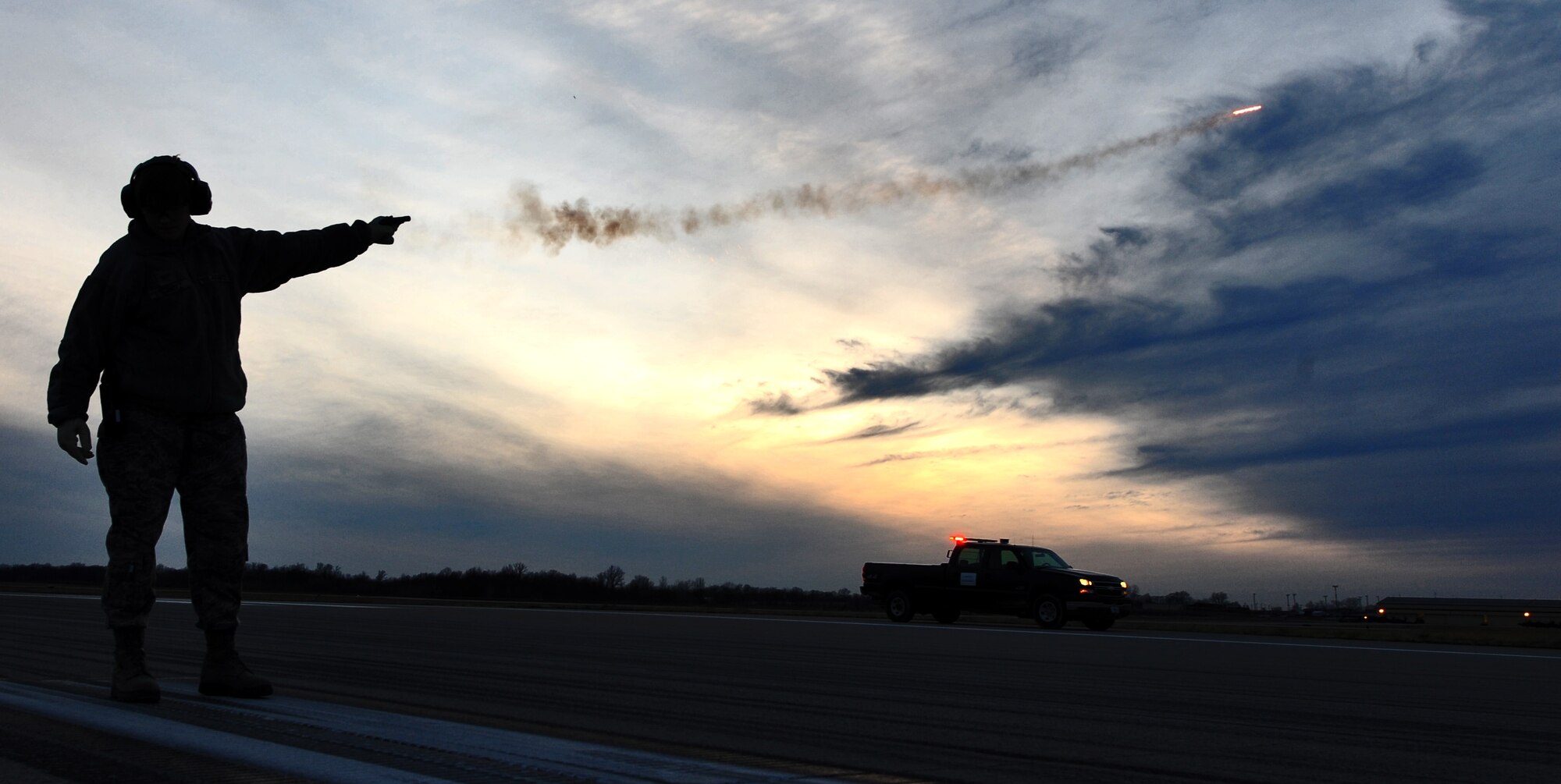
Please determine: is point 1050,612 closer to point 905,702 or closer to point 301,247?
point 905,702

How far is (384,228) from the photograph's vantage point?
213 inches

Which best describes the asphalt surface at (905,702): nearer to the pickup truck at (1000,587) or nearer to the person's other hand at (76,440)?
the person's other hand at (76,440)

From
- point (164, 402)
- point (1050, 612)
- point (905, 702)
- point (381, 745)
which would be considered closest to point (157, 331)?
point (164, 402)

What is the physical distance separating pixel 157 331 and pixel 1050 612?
764 inches

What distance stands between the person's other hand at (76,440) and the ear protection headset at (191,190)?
919 mm

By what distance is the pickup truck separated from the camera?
21.8 meters

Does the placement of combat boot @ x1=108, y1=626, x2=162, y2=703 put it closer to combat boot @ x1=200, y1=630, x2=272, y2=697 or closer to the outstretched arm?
combat boot @ x1=200, y1=630, x2=272, y2=697

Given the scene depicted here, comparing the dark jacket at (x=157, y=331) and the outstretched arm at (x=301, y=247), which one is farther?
the outstretched arm at (x=301, y=247)

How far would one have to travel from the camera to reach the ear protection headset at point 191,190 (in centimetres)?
492

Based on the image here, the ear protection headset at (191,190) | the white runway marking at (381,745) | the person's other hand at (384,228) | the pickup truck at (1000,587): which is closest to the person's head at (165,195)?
the ear protection headset at (191,190)

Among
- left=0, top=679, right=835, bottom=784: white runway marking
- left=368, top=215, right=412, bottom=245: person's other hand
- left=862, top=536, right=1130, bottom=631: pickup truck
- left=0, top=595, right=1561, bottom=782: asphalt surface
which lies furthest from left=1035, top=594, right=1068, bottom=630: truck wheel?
left=0, top=679, right=835, bottom=784: white runway marking

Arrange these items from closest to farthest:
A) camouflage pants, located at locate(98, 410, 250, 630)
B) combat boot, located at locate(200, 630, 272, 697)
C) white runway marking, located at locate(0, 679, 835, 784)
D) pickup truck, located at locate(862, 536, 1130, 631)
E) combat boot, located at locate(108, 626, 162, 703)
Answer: white runway marking, located at locate(0, 679, 835, 784) < combat boot, located at locate(108, 626, 162, 703) < camouflage pants, located at locate(98, 410, 250, 630) < combat boot, located at locate(200, 630, 272, 697) < pickup truck, located at locate(862, 536, 1130, 631)

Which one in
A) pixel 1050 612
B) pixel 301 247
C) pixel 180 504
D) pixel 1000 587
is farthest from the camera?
pixel 1000 587

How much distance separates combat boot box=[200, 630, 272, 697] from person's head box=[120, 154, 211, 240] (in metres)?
1.73
